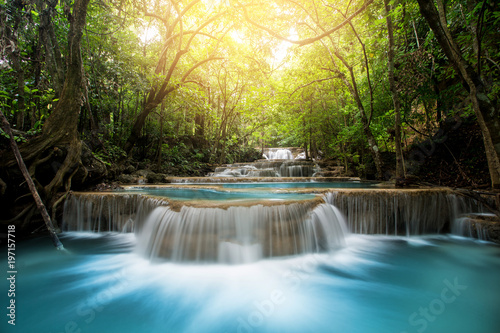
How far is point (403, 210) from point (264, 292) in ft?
13.4

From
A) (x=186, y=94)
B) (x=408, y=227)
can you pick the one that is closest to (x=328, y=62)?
(x=186, y=94)

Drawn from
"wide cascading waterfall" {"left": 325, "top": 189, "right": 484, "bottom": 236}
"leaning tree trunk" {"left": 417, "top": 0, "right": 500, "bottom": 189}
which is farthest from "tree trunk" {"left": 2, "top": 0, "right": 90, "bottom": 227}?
"leaning tree trunk" {"left": 417, "top": 0, "right": 500, "bottom": 189}

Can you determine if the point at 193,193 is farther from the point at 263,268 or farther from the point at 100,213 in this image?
the point at 263,268

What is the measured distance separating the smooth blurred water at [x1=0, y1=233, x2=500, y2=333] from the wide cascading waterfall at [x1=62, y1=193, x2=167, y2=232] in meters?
0.88

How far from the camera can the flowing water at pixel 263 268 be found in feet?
6.97

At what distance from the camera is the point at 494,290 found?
8.52ft

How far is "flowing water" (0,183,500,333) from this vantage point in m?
2.12

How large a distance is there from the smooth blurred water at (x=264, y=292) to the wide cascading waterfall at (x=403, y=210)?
2.80ft

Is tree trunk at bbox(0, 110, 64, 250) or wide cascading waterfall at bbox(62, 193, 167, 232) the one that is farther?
wide cascading waterfall at bbox(62, 193, 167, 232)

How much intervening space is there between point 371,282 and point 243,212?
2168 mm

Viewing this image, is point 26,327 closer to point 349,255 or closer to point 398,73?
point 349,255

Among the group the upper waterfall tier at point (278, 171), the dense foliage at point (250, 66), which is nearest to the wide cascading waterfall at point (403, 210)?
the dense foliage at point (250, 66)

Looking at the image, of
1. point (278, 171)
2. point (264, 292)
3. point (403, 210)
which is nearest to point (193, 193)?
point (264, 292)

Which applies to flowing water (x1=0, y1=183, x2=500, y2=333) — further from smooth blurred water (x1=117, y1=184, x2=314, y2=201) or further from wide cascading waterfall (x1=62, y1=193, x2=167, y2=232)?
smooth blurred water (x1=117, y1=184, x2=314, y2=201)
